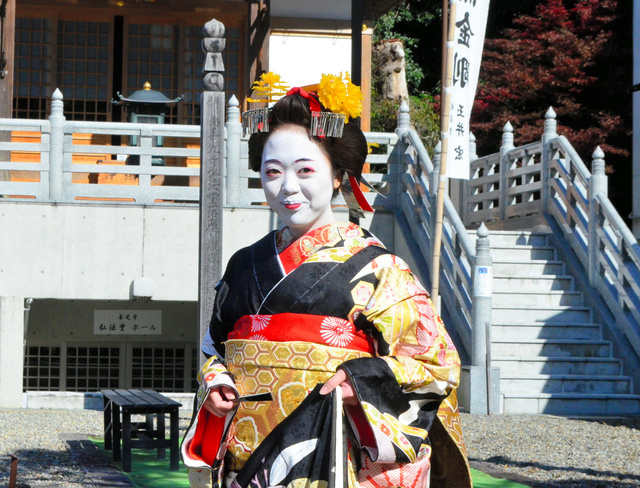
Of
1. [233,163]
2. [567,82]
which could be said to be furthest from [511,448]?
[567,82]

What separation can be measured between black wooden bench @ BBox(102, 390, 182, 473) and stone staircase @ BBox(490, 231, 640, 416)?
13.4 feet

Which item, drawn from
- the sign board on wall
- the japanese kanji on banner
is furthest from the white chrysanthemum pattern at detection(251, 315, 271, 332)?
the sign board on wall

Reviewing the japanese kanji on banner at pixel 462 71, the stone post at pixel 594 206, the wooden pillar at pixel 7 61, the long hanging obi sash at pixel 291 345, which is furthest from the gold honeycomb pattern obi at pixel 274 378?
the wooden pillar at pixel 7 61

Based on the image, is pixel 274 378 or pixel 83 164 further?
pixel 83 164

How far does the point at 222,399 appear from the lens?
3.10 meters

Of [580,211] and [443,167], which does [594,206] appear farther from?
[443,167]

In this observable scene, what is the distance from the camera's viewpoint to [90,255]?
11.3m

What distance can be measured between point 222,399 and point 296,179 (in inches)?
29.8

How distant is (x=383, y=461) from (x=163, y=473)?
174 inches

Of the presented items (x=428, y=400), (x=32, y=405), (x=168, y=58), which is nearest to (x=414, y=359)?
(x=428, y=400)

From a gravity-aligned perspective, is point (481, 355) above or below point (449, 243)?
below

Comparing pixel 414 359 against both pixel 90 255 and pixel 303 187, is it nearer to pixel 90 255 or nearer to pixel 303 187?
pixel 303 187

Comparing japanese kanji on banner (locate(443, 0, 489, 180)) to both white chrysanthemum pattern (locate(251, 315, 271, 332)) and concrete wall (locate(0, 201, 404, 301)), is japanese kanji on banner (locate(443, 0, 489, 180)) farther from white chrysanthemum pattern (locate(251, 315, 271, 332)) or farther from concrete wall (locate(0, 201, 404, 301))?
white chrysanthemum pattern (locate(251, 315, 271, 332))

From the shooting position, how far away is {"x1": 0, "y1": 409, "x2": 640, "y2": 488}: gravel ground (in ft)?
22.2
